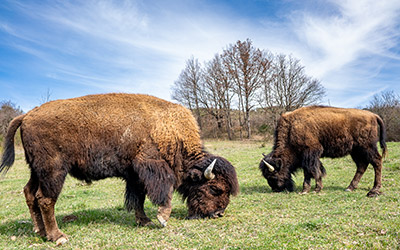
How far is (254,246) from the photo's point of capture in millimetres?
4801

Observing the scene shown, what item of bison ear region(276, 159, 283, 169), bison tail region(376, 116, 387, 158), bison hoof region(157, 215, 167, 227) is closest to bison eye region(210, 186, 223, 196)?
bison hoof region(157, 215, 167, 227)

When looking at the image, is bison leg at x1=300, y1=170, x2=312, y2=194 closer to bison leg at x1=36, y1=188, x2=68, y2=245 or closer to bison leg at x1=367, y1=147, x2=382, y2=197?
bison leg at x1=367, y1=147, x2=382, y2=197

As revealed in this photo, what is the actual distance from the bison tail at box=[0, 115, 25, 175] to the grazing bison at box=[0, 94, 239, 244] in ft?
0.06

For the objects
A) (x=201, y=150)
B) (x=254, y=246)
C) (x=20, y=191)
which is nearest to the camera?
(x=254, y=246)

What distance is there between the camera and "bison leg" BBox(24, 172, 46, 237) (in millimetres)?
6273

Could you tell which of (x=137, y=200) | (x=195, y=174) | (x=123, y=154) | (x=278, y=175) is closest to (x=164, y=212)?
(x=137, y=200)

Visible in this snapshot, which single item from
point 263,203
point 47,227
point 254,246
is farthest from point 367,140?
point 47,227

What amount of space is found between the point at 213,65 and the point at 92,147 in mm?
45641

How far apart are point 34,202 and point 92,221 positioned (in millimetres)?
1432

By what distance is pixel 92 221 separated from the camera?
7098 millimetres

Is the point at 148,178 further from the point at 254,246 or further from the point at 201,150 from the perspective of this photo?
the point at 254,246

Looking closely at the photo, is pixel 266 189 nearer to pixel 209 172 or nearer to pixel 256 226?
pixel 209 172

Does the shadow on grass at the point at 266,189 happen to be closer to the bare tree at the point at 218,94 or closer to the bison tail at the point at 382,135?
the bison tail at the point at 382,135

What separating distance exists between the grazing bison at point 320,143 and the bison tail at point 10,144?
7.87 m
